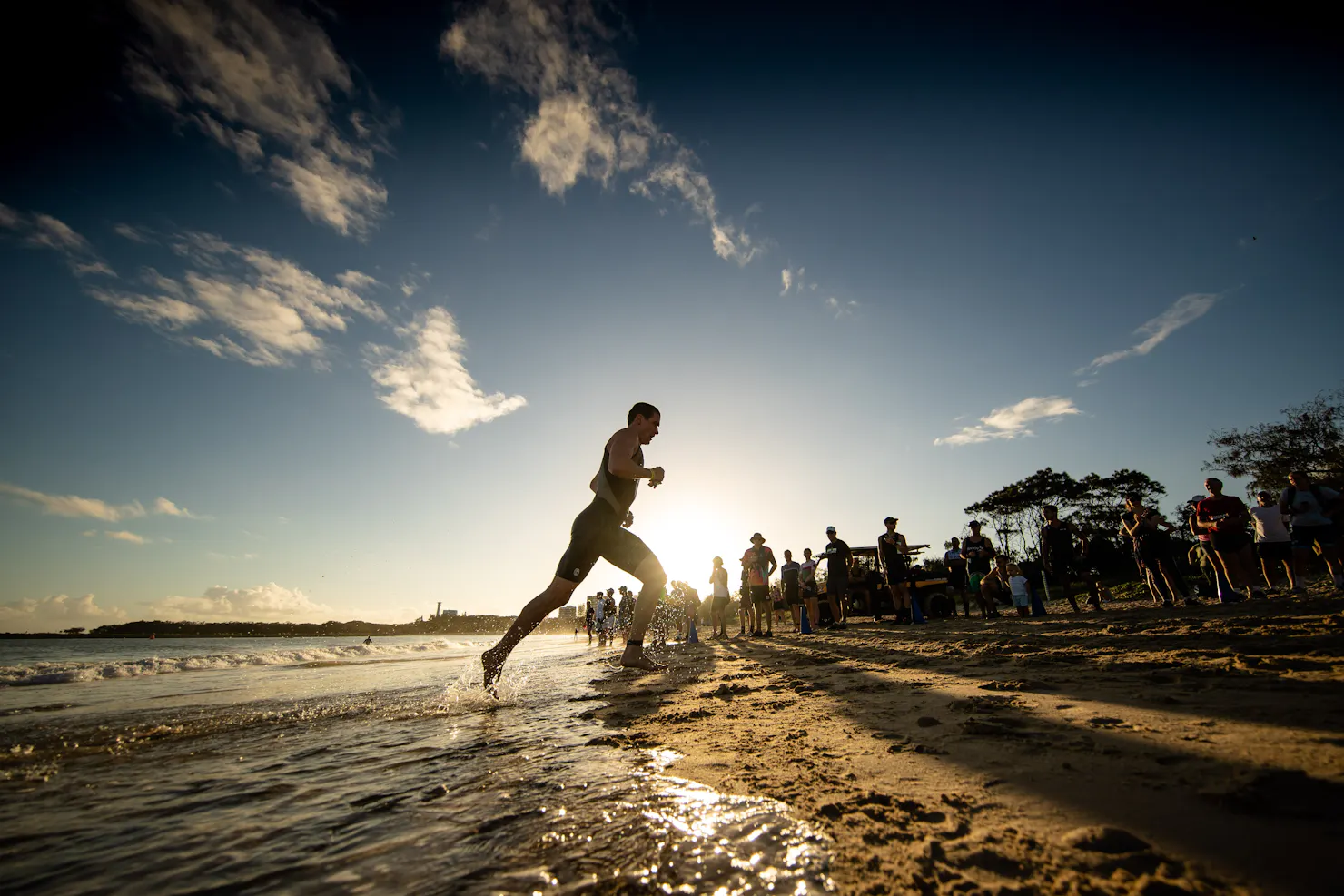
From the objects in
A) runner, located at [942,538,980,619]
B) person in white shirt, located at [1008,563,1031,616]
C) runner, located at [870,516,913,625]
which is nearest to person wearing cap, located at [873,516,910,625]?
runner, located at [870,516,913,625]

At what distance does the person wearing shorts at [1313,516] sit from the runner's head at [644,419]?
8537mm

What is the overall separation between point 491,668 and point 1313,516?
1038 cm

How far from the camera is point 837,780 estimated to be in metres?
1.46

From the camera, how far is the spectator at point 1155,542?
25.9 feet

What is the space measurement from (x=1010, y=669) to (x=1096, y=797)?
2.17 metres

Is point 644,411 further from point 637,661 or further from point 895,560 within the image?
point 895,560

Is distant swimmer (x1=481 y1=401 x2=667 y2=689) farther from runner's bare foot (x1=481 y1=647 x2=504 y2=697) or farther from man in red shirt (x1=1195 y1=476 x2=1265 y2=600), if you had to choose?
man in red shirt (x1=1195 y1=476 x2=1265 y2=600)

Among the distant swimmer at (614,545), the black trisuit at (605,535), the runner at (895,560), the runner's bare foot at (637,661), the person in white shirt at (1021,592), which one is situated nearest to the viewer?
the distant swimmer at (614,545)

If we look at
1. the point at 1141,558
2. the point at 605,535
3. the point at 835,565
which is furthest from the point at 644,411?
the point at 1141,558

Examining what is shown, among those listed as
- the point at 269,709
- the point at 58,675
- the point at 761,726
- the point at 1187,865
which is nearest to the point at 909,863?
the point at 1187,865

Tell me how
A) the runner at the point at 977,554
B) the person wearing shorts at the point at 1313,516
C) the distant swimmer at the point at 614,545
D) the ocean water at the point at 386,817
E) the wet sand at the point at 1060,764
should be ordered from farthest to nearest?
1. the runner at the point at 977,554
2. the person wearing shorts at the point at 1313,516
3. the distant swimmer at the point at 614,545
4. the ocean water at the point at 386,817
5. the wet sand at the point at 1060,764

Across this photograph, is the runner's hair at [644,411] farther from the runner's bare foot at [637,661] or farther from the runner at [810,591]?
the runner at [810,591]

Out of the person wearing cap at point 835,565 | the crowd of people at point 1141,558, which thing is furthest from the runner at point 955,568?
the person wearing cap at point 835,565

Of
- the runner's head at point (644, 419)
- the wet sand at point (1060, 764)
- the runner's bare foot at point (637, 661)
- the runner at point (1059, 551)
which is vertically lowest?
the runner's bare foot at point (637, 661)
